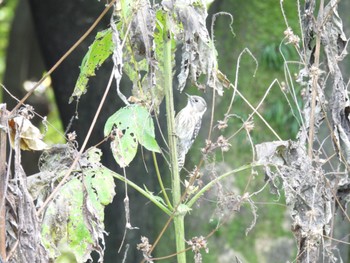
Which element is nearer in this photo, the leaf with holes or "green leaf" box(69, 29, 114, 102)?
the leaf with holes

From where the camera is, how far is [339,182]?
185 cm

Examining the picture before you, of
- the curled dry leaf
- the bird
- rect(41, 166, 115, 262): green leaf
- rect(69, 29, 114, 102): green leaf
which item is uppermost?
rect(69, 29, 114, 102): green leaf

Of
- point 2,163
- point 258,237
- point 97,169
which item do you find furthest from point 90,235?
point 258,237

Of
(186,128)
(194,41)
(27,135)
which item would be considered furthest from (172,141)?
(27,135)

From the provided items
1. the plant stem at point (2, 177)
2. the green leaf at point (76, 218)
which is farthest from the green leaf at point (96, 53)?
the plant stem at point (2, 177)

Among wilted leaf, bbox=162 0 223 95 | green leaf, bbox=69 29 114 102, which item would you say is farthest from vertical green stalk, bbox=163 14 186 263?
green leaf, bbox=69 29 114 102

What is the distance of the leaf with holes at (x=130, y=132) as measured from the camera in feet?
5.31

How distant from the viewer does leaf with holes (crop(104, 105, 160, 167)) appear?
1617 mm

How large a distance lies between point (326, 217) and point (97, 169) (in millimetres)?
491

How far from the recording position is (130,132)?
1645 mm

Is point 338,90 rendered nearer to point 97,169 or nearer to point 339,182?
point 339,182

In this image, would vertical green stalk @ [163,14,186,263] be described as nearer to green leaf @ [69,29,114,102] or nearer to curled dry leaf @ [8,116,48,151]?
green leaf @ [69,29,114,102]

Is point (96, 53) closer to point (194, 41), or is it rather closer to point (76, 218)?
point (194, 41)

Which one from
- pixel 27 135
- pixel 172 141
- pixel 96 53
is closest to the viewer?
pixel 27 135
